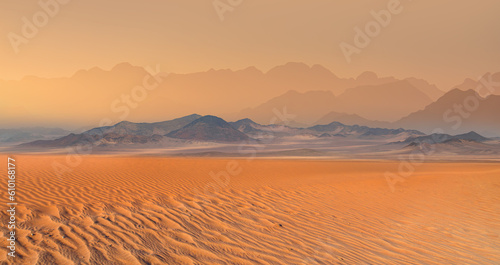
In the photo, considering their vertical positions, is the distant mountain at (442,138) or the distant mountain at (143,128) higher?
the distant mountain at (143,128)

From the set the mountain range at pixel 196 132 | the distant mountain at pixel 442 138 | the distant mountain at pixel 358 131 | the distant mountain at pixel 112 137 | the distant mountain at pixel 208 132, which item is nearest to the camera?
the distant mountain at pixel 442 138

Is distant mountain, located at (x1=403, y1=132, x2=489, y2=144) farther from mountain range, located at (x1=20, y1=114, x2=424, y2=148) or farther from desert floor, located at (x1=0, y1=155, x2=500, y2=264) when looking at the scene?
desert floor, located at (x1=0, y1=155, x2=500, y2=264)

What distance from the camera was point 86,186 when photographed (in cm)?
956

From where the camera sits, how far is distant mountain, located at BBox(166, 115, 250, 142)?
107m

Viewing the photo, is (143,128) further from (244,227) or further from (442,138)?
(244,227)

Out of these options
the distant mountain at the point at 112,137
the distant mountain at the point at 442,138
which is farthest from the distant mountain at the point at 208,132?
the distant mountain at the point at 442,138

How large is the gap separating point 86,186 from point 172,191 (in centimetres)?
305

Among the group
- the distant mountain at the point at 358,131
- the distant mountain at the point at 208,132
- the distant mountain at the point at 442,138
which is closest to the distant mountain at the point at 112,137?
the distant mountain at the point at 208,132

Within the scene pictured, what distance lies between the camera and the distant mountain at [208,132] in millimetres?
107312

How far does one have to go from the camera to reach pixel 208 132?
111 metres

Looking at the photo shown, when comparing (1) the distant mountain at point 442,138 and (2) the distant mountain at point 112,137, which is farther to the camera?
(2) the distant mountain at point 112,137

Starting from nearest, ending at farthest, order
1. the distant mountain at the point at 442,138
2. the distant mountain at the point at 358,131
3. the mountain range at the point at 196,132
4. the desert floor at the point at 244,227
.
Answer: the desert floor at the point at 244,227 → the distant mountain at the point at 442,138 → the mountain range at the point at 196,132 → the distant mountain at the point at 358,131

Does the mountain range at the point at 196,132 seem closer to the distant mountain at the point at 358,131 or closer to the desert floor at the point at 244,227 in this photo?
the distant mountain at the point at 358,131

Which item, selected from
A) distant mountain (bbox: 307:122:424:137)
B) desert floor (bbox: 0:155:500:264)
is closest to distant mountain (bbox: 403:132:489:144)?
distant mountain (bbox: 307:122:424:137)
